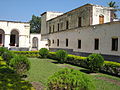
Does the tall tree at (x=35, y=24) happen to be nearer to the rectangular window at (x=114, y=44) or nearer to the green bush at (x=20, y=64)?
the rectangular window at (x=114, y=44)

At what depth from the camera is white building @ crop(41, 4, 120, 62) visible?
1645 centimetres

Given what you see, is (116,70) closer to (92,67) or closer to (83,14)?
(92,67)

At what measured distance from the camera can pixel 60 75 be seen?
15.5ft

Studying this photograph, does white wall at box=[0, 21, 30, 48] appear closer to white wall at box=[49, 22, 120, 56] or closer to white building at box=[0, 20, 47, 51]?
white building at box=[0, 20, 47, 51]

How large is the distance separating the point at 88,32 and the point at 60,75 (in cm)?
1616

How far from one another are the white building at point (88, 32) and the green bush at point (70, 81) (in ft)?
38.8

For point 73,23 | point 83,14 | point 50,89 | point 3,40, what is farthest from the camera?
point 3,40

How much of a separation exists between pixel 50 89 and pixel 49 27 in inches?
1209

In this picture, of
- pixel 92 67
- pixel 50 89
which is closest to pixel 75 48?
pixel 92 67

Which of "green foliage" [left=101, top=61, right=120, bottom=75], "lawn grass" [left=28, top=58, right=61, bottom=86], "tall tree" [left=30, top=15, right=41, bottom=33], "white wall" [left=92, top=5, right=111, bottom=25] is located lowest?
"lawn grass" [left=28, top=58, right=61, bottom=86]

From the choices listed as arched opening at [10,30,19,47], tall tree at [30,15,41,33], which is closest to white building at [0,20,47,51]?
arched opening at [10,30,19,47]

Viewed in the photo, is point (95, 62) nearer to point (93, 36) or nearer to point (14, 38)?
point (93, 36)

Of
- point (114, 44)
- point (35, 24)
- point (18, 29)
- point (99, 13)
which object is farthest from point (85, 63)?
point (35, 24)

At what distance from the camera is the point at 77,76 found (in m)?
4.59
